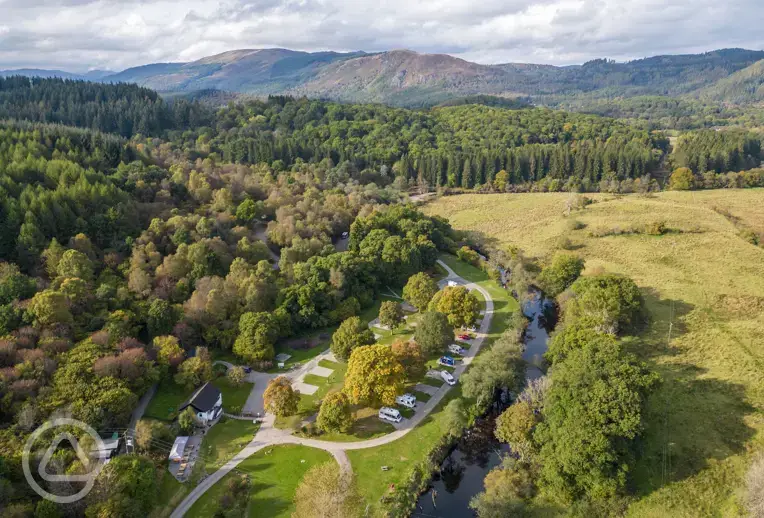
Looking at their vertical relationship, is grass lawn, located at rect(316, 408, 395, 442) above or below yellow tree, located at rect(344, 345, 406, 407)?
below

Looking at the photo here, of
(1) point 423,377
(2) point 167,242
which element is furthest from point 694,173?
(2) point 167,242

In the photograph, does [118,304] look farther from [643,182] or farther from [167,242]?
[643,182]

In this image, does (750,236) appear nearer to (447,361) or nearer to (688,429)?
(688,429)

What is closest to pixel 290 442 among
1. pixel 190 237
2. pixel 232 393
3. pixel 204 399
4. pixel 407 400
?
pixel 204 399

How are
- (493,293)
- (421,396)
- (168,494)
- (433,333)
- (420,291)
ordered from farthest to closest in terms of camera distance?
(493,293), (420,291), (433,333), (421,396), (168,494)

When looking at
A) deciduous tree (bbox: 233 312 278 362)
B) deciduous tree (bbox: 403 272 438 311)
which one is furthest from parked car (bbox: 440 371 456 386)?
deciduous tree (bbox: 233 312 278 362)

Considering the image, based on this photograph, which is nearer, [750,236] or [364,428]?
[364,428]

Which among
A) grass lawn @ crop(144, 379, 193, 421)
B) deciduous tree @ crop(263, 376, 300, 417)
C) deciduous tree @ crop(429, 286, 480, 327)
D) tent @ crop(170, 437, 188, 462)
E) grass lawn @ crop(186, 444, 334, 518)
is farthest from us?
deciduous tree @ crop(429, 286, 480, 327)

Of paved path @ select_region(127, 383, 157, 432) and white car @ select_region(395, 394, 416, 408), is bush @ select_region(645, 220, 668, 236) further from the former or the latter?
paved path @ select_region(127, 383, 157, 432)
